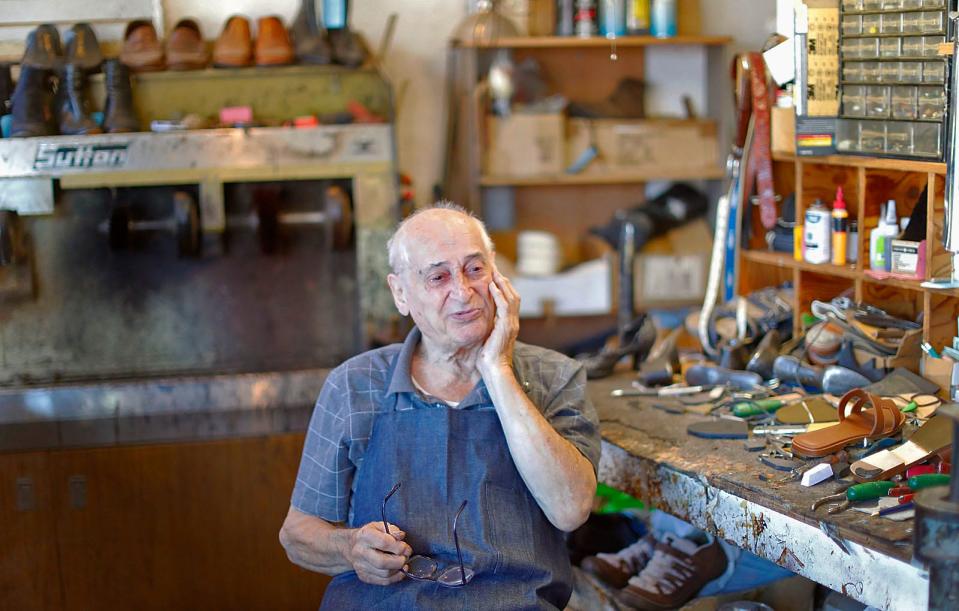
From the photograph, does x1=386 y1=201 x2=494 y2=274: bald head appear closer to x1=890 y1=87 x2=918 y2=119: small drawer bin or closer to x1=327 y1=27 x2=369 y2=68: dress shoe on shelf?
x1=890 y1=87 x2=918 y2=119: small drawer bin

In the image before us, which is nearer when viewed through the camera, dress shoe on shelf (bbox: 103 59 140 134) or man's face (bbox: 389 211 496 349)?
man's face (bbox: 389 211 496 349)

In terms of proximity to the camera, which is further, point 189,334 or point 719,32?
point 719,32

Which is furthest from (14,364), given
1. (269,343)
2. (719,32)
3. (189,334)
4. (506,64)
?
(719,32)

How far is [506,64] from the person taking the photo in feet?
15.0

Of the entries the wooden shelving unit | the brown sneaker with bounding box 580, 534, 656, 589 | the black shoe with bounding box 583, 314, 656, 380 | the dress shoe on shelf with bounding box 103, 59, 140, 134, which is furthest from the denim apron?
the dress shoe on shelf with bounding box 103, 59, 140, 134

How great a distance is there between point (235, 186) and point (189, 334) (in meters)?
0.52

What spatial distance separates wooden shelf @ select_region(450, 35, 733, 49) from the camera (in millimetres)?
4426

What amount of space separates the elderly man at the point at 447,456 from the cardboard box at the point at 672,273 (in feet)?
7.66

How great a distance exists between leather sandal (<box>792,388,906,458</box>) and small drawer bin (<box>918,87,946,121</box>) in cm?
66

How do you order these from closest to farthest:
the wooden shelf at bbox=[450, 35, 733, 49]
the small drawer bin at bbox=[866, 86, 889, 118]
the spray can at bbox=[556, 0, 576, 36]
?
the small drawer bin at bbox=[866, 86, 889, 118]
the wooden shelf at bbox=[450, 35, 733, 49]
the spray can at bbox=[556, 0, 576, 36]

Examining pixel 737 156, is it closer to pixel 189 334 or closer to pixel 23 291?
pixel 189 334

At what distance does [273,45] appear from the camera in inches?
148

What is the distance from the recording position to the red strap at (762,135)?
10.3 feet

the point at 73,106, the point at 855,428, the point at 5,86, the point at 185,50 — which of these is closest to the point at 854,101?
the point at 855,428
